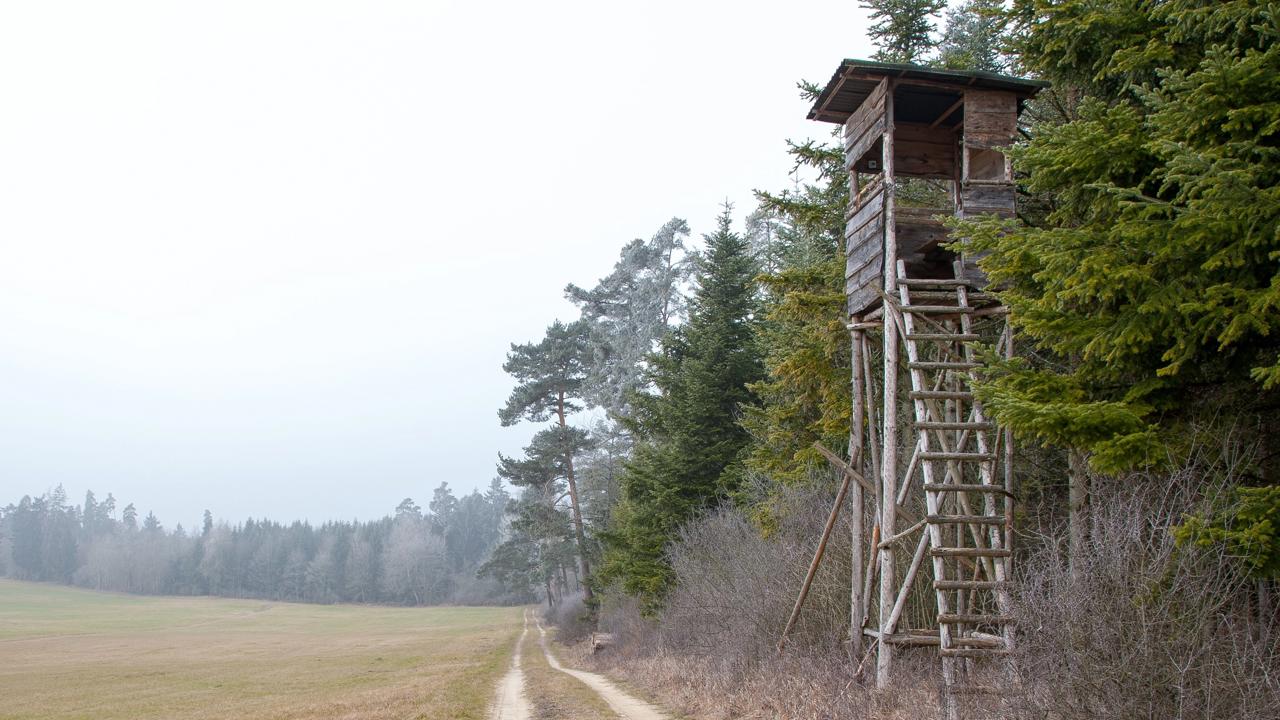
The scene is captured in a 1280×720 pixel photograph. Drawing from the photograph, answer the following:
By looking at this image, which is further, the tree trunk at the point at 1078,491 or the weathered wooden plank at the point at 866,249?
the weathered wooden plank at the point at 866,249

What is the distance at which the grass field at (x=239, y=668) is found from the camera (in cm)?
2017

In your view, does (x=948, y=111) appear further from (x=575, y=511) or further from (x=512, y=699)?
(x=575, y=511)

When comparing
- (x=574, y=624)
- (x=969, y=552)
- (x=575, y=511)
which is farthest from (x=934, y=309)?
(x=575, y=511)

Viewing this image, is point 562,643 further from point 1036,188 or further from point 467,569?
point 467,569

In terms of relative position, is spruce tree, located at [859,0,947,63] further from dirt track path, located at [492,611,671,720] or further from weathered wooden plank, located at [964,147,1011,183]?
dirt track path, located at [492,611,671,720]

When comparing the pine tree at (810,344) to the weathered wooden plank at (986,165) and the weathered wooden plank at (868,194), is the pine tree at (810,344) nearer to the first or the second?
the weathered wooden plank at (868,194)

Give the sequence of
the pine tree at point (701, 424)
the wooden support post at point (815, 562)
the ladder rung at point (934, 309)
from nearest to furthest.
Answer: the ladder rung at point (934, 309) < the wooden support post at point (815, 562) < the pine tree at point (701, 424)

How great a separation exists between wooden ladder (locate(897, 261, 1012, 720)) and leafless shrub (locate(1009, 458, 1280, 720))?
31.0 inches

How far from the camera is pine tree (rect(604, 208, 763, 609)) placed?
2667 cm

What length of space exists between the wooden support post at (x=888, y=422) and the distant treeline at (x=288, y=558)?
109 meters

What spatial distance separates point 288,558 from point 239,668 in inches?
4649

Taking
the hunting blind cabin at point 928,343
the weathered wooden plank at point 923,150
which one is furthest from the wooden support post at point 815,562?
the weathered wooden plank at point 923,150

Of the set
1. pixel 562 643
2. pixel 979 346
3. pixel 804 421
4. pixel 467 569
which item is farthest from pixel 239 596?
pixel 979 346

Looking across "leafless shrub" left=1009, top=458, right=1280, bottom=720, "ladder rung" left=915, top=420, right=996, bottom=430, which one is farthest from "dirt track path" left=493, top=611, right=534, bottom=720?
"leafless shrub" left=1009, top=458, right=1280, bottom=720
